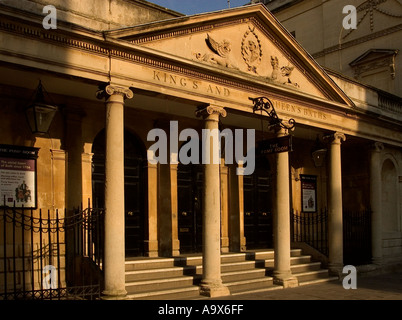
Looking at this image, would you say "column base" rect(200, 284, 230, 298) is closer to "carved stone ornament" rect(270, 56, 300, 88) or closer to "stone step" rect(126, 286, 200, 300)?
"stone step" rect(126, 286, 200, 300)

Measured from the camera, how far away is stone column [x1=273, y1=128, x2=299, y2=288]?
39.8ft

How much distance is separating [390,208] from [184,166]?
28.2ft

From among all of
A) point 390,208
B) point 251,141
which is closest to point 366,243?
point 390,208

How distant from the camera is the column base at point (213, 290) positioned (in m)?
10.4

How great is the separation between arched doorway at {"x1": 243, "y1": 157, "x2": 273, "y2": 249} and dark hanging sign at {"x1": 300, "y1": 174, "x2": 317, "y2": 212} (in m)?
1.42

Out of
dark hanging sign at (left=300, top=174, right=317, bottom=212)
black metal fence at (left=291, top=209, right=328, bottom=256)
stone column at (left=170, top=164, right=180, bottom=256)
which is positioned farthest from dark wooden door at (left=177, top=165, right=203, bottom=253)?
dark hanging sign at (left=300, top=174, right=317, bottom=212)

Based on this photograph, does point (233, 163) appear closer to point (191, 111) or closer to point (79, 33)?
point (191, 111)

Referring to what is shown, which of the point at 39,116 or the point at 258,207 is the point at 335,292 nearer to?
the point at 258,207

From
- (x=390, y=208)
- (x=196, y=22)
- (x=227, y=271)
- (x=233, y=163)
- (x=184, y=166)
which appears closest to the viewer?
(x=196, y=22)

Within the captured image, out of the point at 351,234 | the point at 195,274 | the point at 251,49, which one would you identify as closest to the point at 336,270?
the point at 351,234

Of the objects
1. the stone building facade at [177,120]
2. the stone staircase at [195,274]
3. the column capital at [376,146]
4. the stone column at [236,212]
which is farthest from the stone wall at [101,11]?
the column capital at [376,146]

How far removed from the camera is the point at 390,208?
17.8m

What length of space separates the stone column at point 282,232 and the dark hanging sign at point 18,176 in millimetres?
5773

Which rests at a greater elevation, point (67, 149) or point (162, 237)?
point (67, 149)
